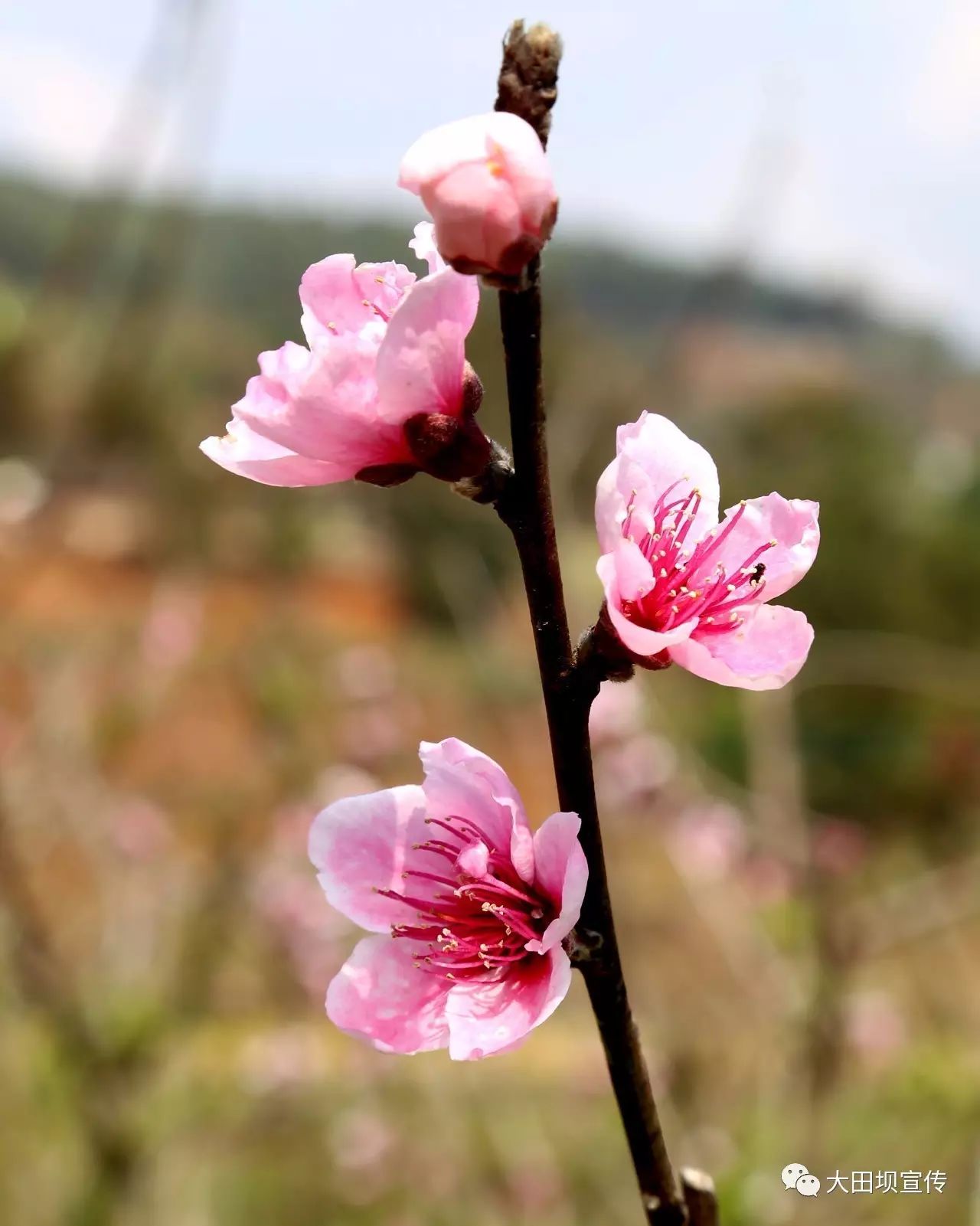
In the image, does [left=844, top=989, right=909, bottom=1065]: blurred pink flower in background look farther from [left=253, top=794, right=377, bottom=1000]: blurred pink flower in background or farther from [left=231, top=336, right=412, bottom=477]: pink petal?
[left=231, top=336, right=412, bottom=477]: pink petal

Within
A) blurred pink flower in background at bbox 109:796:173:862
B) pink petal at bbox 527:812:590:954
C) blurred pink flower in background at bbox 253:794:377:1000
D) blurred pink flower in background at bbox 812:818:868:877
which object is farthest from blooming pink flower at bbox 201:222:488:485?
blurred pink flower in background at bbox 109:796:173:862

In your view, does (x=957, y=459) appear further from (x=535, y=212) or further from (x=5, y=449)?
(x=535, y=212)

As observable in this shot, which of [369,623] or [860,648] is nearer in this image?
[860,648]

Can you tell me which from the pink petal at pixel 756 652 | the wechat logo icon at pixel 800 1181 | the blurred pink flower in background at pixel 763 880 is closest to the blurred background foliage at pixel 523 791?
the blurred pink flower in background at pixel 763 880

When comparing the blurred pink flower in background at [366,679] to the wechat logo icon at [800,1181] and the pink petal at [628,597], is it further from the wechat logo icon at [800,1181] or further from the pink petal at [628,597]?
the pink petal at [628,597]

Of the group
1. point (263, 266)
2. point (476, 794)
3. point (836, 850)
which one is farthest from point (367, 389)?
point (263, 266)

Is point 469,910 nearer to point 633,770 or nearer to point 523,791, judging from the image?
point 633,770

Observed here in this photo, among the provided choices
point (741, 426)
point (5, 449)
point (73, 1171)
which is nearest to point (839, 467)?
point (741, 426)
